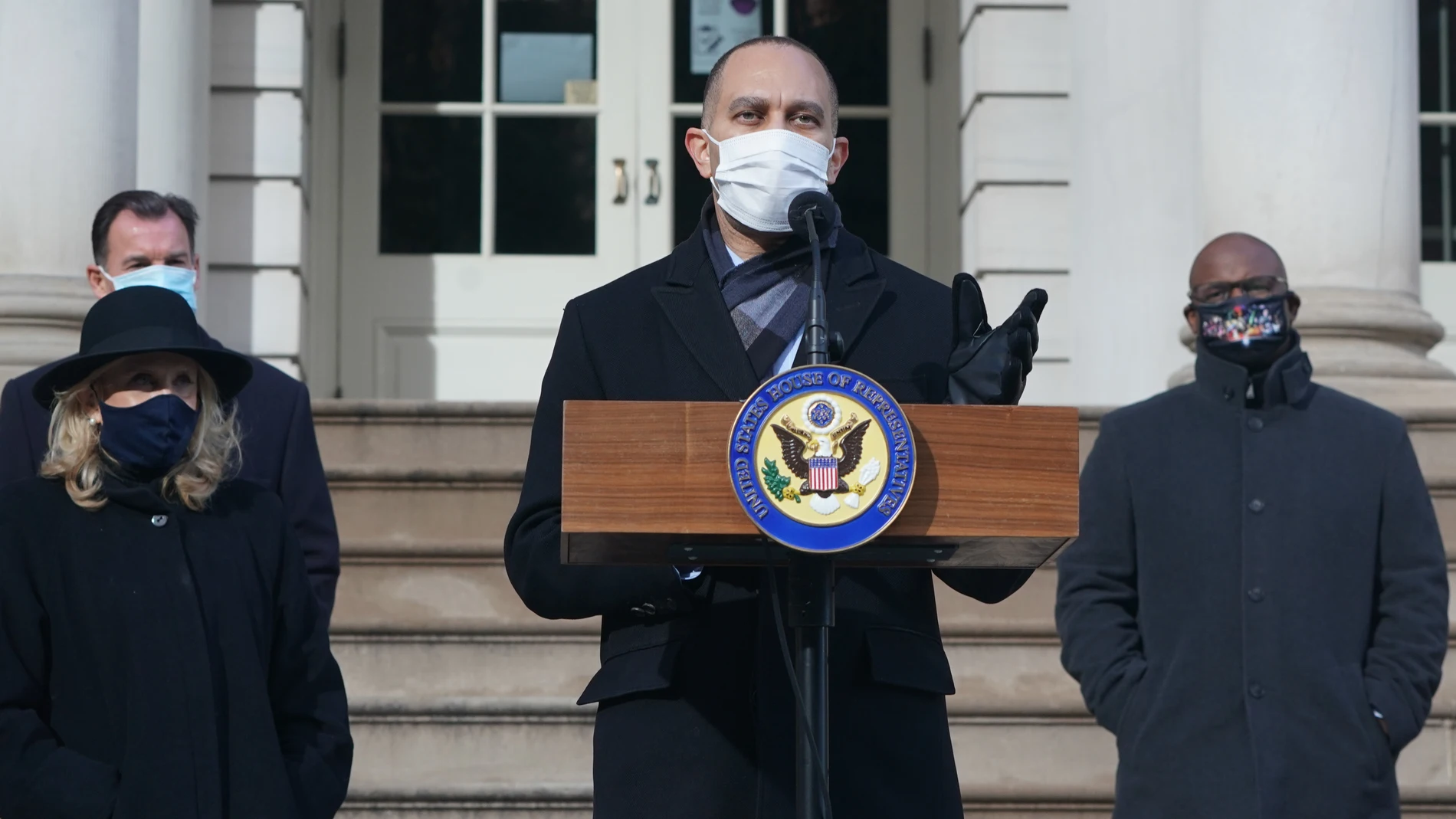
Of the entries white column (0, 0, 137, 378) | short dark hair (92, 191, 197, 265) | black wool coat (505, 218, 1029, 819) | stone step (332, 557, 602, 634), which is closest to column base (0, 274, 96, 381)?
white column (0, 0, 137, 378)

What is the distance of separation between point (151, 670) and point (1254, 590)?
2.38 meters

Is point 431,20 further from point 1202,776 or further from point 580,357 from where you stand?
point 580,357

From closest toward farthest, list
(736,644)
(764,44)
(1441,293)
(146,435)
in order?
(736,644)
(764,44)
(146,435)
(1441,293)

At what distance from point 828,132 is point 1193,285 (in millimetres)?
2172

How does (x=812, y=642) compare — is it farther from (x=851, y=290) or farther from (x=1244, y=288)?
(x=1244, y=288)

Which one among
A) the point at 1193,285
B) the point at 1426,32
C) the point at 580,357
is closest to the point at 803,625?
the point at 580,357

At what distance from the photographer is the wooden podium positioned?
2.79m

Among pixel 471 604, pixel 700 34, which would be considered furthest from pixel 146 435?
pixel 700 34

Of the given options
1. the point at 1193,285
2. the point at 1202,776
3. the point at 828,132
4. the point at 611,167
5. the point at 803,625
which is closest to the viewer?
the point at 803,625

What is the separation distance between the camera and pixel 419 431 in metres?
7.89

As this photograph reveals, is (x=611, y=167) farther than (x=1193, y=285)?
Yes

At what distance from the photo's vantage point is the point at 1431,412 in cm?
749

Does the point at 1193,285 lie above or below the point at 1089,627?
above

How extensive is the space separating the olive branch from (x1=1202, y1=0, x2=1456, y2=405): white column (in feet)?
17.1
